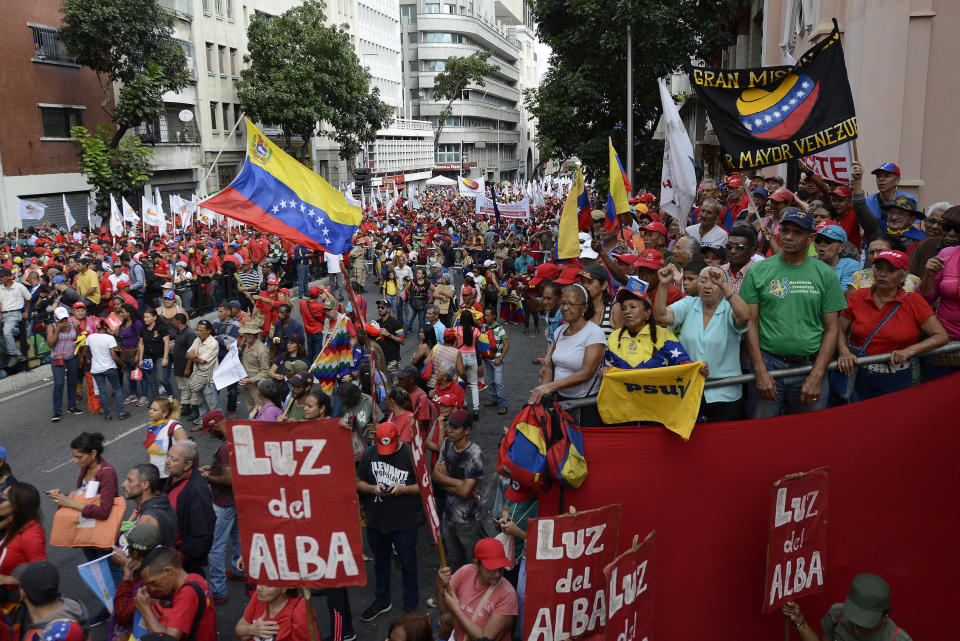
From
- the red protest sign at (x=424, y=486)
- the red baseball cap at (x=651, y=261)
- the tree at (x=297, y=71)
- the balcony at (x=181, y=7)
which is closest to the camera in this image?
the red protest sign at (x=424, y=486)

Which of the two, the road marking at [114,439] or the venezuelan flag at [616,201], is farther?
the road marking at [114,439]

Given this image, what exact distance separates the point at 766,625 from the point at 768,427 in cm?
126

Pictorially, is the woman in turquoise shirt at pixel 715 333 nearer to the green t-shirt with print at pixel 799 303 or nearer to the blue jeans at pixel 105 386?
the green t-shirt with print at pixel 799 303

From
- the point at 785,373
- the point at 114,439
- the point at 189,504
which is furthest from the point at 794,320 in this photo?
the point at 114,439

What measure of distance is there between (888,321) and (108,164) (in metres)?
33.0

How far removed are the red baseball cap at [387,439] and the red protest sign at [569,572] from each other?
234 centimetres

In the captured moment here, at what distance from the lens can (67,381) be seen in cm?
1229

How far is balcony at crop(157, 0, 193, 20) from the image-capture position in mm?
41322

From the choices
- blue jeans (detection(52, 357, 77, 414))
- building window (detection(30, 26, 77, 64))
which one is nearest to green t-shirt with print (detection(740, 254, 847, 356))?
blue jeans (detection(52, 357, 77, 414))

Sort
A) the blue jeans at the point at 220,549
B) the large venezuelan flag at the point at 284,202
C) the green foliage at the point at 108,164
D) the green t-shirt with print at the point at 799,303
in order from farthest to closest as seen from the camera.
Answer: the green foliage at the point at 108,164
the large venezuelan flag at the point at 284,202
the blue jeans at the point at 220,549
the green t-shirt with print at the point at 799,303

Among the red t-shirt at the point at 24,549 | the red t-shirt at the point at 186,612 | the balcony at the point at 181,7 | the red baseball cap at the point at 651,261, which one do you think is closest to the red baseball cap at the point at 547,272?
the red baseball cap at the point at 651,261

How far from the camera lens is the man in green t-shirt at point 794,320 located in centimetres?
502

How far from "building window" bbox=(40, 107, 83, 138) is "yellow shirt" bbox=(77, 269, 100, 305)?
2149cm

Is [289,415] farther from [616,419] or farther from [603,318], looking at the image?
[616,419]
